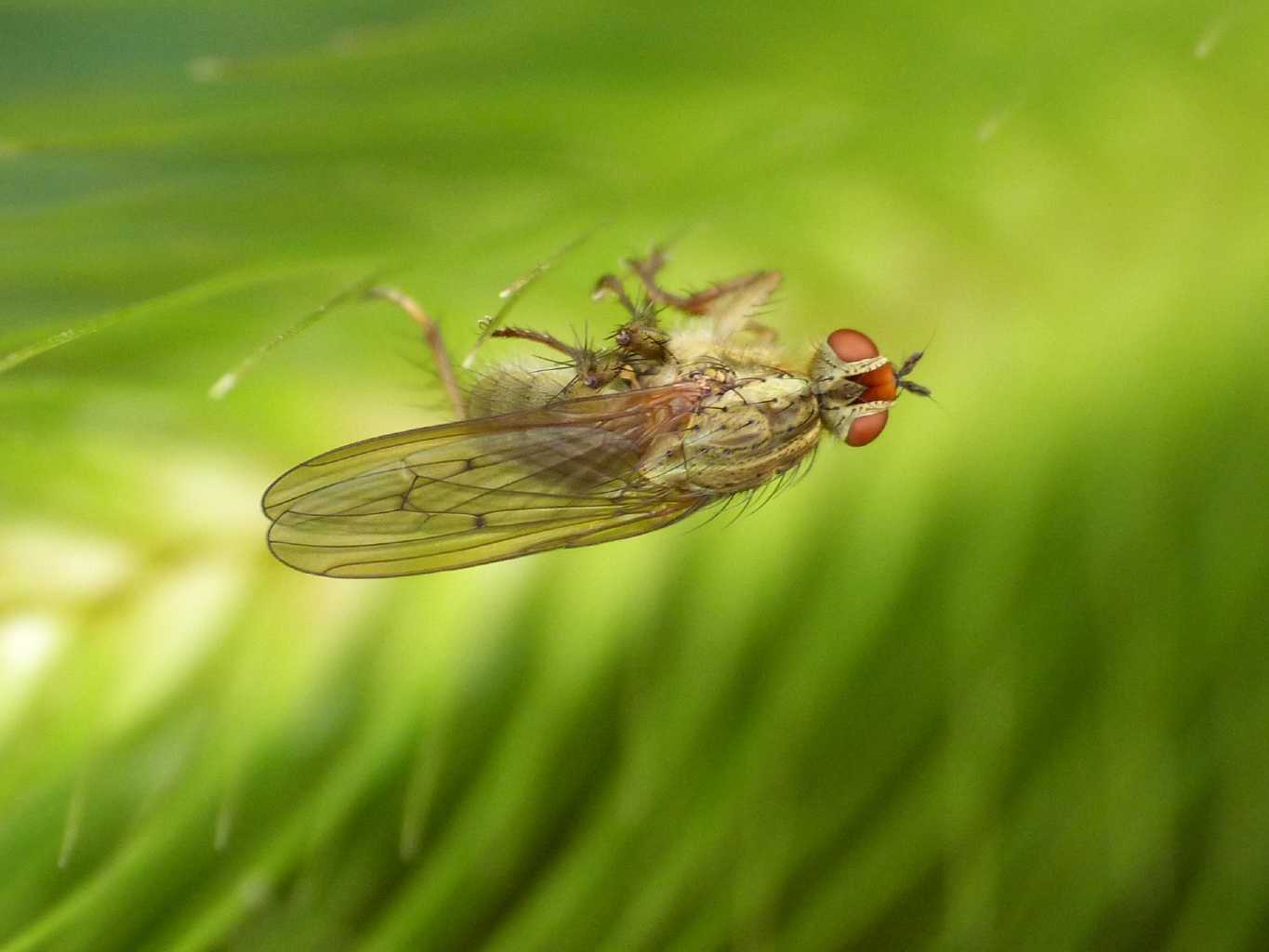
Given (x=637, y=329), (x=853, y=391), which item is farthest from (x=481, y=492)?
(x=853, y=391)

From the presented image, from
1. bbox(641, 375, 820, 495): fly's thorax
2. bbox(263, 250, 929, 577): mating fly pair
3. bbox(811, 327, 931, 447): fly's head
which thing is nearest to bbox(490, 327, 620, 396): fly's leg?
bbox(263, 250, 929, 577): mating fly pair

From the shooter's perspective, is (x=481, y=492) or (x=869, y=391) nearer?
(x=481, y=492)

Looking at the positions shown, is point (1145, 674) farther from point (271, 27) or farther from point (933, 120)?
point (271, 27)

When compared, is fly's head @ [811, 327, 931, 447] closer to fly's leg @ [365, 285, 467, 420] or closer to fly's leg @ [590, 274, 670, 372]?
fly's leg @ [590, 274, 670, 372]

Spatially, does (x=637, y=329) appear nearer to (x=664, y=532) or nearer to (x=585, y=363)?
(x=585, y=363)

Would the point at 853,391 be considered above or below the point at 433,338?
below

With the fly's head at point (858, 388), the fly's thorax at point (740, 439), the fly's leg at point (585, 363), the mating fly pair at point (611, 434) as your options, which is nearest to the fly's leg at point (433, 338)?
the mating fly pair at point (611, 434)
